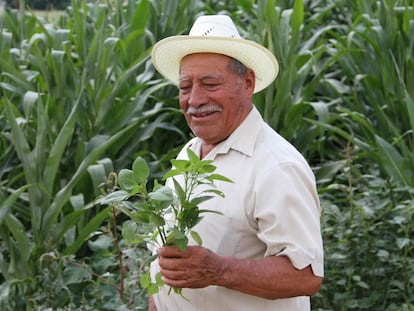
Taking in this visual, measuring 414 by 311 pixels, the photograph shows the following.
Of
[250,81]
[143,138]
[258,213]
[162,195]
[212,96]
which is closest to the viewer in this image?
[162,195]

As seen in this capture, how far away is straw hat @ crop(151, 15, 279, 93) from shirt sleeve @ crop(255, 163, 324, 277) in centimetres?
35

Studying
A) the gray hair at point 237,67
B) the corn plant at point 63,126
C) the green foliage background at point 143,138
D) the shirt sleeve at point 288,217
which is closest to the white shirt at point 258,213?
the shirt sleeve at point 288,217

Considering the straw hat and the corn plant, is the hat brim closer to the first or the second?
the straw hat

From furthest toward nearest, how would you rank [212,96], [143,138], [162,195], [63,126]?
[143,138] < [63,126] < [212,96] < [162,195]

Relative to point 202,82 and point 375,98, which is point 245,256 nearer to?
point 202,82

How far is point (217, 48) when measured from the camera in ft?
8.34

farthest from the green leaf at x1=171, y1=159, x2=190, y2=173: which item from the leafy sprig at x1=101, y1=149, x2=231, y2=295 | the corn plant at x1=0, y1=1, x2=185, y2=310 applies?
the corn plant at x1=0, y1=1, x2=185, y2=310

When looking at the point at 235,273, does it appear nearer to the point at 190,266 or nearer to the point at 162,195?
the point at 190,266

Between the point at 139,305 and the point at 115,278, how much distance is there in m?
0.45

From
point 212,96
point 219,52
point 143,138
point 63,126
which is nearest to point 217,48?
point 219,52

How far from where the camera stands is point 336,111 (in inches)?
222

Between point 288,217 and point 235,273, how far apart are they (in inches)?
7.1

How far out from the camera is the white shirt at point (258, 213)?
7.71 ft

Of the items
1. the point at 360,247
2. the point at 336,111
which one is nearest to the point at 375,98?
the point at 336,111
